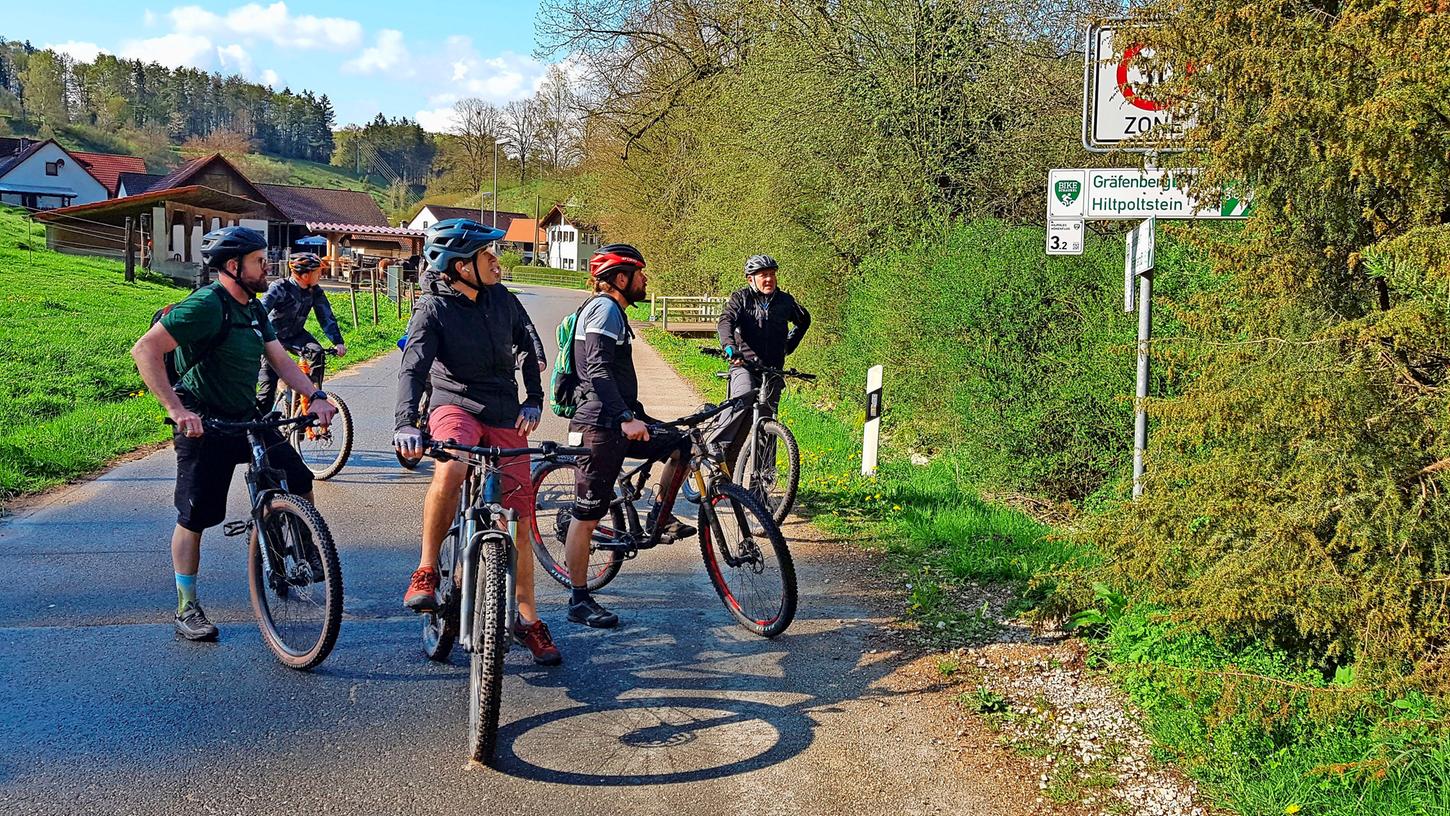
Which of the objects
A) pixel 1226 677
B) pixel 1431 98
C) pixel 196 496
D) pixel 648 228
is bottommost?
pixel 1226 677

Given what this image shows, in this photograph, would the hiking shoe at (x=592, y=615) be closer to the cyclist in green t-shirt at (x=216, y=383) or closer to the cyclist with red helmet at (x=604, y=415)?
the cyclist with red helmet at (x=604, y=415)

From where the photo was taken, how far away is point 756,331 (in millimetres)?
8586

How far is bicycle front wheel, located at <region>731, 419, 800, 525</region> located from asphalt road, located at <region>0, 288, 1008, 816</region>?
4.50 ft

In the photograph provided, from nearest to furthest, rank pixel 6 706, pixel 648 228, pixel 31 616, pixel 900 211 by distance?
pixel 6 706 → pixel 31 616 → pixel 900 211 → pixel 648 228

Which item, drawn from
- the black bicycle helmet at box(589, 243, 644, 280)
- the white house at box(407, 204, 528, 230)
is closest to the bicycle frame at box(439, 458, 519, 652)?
the black bicycle helmet at box(589, 243, 644, 280)

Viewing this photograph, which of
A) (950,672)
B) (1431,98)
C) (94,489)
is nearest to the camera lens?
(1431,98)

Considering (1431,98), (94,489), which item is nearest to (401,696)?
(1431,98)

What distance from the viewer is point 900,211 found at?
13547mm

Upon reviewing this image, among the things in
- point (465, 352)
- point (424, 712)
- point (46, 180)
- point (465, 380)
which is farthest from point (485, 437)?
point (46, 180)

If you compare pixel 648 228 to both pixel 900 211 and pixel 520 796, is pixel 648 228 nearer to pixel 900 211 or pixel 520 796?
pixel 900 211

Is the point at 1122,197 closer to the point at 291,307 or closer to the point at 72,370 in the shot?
the point at 291,307

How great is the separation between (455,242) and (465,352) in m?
0.46

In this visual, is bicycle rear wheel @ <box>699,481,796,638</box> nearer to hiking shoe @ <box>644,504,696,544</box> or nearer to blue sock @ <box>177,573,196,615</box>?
hiking shoe @ <box>644,504,696,544</box>

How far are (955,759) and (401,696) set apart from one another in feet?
6.98
